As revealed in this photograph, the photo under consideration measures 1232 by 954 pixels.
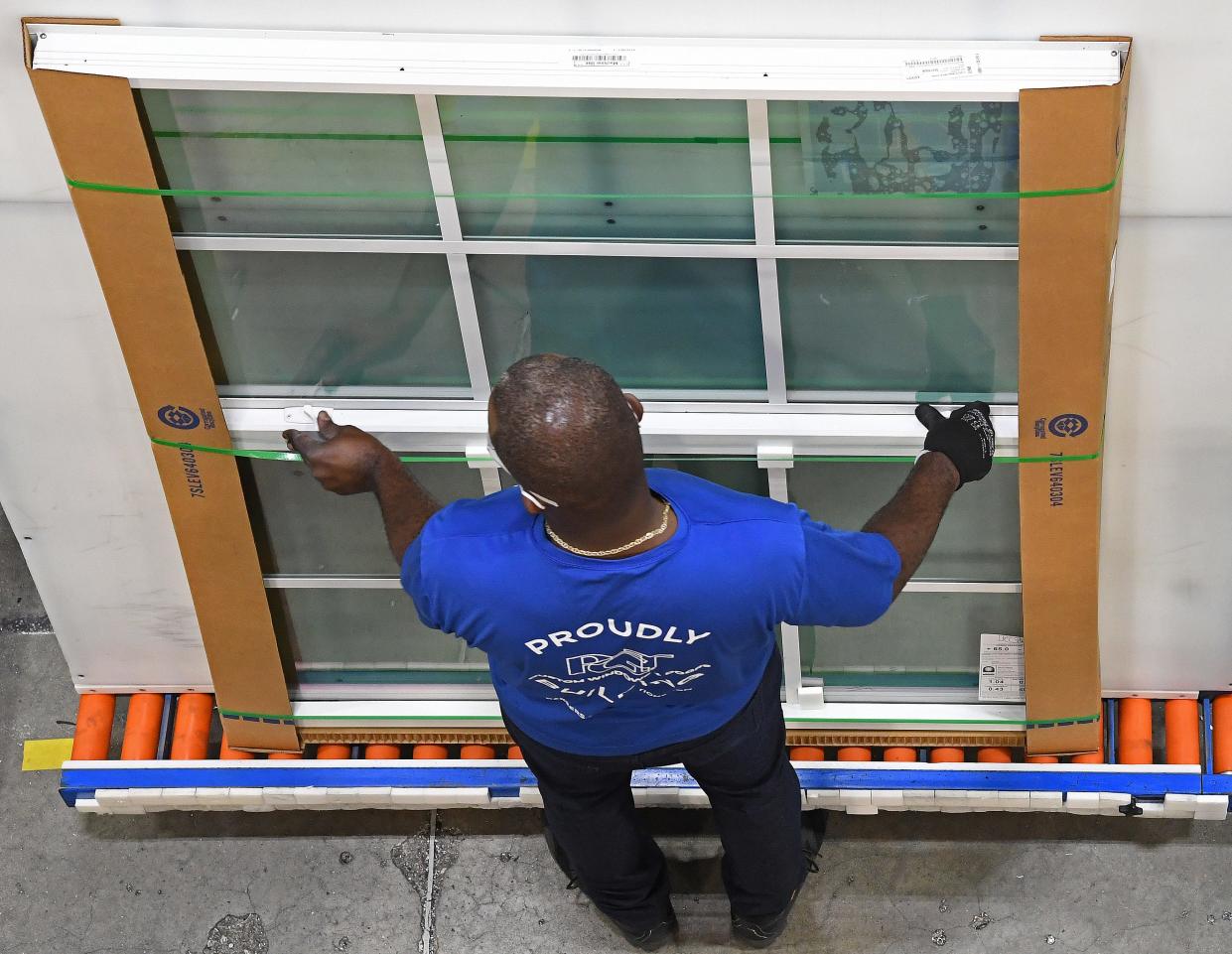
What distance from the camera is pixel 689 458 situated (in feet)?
9.02

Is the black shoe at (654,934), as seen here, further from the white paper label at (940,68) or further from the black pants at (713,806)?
the white paper label at (940,68)

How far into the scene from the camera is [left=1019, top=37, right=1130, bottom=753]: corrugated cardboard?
7.16ft

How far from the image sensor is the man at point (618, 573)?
1.92m

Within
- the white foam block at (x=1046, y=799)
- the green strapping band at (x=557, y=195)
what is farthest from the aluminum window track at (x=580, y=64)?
the white foam block at (x=1046, y=799)

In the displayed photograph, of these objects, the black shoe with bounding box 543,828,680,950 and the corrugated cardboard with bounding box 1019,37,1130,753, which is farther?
the black shoe with bounding box 543,828,680,950

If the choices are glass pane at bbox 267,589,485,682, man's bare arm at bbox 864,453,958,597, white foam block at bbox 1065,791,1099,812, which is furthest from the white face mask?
white foam block at bbox 1065,791,1099,812

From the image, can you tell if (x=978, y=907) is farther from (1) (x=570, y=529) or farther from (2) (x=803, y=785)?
(1) (x=570, y=529)

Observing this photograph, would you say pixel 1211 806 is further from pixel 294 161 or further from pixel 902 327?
pixel 294 161

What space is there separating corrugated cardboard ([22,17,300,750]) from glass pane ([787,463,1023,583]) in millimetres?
1170

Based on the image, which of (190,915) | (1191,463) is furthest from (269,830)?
(1191,463)

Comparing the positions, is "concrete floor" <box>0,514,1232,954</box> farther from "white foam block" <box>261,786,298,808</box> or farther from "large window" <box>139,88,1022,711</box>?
"large window" <box>139,88,1022,711</box>

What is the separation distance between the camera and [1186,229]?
237 cm

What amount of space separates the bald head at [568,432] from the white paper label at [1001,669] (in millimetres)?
1402

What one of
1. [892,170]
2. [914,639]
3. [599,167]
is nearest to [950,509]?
[914,639]
